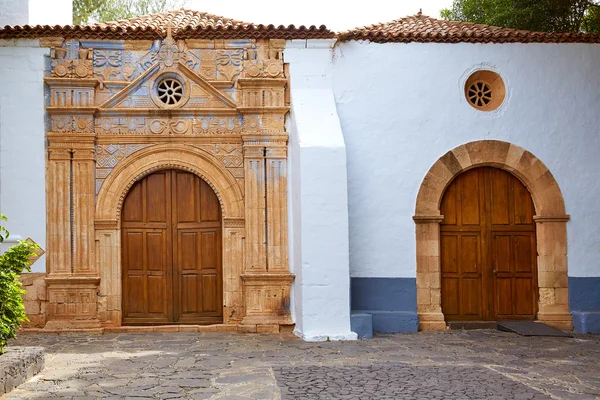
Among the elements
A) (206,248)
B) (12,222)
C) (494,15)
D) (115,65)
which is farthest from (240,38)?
(494,15)

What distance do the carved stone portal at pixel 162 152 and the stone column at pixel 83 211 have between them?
14 millimetres

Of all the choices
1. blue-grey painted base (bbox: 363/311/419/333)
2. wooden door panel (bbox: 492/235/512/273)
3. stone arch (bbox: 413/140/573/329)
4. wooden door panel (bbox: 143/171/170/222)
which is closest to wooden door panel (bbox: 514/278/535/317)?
stone arch (bbox: 413/140/573/329)

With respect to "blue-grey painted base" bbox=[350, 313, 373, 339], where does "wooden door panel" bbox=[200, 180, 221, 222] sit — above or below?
above

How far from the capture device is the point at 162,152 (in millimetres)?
10359

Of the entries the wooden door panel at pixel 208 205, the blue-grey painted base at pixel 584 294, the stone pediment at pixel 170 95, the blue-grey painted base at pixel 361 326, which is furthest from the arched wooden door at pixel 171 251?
the blue-grey painted base at pixel 584 294

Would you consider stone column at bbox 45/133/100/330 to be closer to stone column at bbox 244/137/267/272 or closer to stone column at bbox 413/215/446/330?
stone column at bbox 244/137/267/272

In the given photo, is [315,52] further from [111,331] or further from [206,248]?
[111,331]

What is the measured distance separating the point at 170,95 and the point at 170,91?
7 centimetres

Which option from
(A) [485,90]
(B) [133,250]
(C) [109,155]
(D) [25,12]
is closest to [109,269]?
(B) [133,250]

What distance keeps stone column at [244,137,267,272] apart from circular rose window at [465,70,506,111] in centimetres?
327

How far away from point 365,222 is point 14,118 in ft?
16.9

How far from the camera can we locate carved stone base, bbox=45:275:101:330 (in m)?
10.0

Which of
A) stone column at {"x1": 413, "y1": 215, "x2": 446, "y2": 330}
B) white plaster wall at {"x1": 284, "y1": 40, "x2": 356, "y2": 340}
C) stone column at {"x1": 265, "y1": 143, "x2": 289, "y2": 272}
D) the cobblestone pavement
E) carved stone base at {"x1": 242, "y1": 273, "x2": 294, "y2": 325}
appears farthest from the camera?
stone column at {"x1": 413, "y1": 215, "x2": 446, "y2": 330}

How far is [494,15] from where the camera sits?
19.9m
